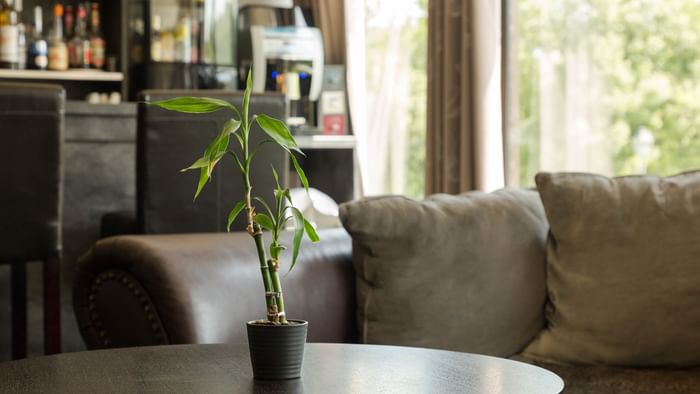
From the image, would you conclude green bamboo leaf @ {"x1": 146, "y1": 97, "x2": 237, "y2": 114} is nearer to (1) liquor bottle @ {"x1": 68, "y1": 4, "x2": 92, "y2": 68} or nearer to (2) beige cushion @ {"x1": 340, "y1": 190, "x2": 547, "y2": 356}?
(2) beige cushion @ {"x1": 340, "y1": 190, "x2": 547, "y2": 356}

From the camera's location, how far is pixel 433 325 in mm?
2094

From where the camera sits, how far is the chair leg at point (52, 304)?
2.72 m

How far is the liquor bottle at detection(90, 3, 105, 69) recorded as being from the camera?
491 centimetres

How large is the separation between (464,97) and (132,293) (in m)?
2.20

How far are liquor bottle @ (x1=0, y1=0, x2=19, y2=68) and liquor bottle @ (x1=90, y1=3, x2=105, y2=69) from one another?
38cm

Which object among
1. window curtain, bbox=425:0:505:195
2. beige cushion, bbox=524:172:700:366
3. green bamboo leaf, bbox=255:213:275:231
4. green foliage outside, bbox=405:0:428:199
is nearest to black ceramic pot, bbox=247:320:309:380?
green bamboo leaf, bbox=255:213:275:231

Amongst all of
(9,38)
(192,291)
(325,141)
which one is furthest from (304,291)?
(9,38)

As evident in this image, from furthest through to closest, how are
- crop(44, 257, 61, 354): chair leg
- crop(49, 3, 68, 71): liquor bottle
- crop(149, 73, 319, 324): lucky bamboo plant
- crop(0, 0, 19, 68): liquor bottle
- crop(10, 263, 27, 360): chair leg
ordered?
crop(49, 3, 68, 71): liquor bottle
crop(0, 0, 19, 68): liquor bottle
crop(10, 263, 27, 360): chair leg
crop(44, 257, 61, 354): chair leg
crop(149, 73, 319, 324): lucky bamboo plant

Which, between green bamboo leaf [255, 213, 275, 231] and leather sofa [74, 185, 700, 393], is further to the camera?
leather sofa [74, 185, 700, 393]

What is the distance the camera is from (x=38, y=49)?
475cm

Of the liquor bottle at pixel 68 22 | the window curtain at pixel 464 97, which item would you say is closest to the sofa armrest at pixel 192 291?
the window curtain at pixel 464 97

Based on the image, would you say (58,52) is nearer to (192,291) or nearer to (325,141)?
(325,141)

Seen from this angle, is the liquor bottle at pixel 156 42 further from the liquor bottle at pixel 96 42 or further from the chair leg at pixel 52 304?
the chair leg at pixel 52 304

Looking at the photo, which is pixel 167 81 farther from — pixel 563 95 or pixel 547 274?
pixel 547 274
